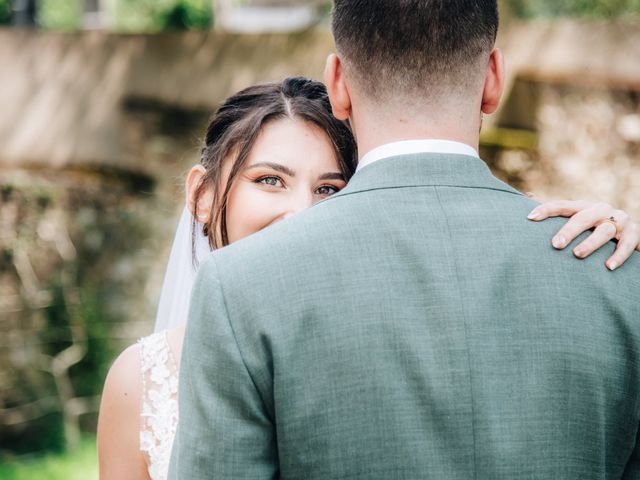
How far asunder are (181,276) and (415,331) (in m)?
1.43

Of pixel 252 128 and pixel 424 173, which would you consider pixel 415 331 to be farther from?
pixel 252 128

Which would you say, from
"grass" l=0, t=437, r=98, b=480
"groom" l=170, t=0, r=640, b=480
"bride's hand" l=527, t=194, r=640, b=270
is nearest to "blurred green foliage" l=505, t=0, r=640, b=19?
"grass" l=0, t=437, r=98, b=480

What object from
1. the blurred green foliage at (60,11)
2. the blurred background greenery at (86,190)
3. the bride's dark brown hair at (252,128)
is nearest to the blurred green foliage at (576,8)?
the blurred background greenery at (86,190)

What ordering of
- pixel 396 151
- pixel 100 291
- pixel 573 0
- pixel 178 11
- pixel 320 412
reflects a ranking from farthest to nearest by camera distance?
pixel 178 11 → pixel 573 0 → pixel 100 291 → pixel 396 151 → pixel 320 412

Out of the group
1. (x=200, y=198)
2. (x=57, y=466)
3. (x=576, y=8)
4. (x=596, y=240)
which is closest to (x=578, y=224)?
(x=596, y=240)

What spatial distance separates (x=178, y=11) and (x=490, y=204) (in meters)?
10.9

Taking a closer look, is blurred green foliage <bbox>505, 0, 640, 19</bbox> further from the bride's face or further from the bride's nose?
the bride's nose

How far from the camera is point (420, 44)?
4.79 feet

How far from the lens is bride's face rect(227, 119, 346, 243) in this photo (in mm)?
2273

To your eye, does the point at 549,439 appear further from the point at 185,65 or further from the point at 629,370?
the point at 185,65

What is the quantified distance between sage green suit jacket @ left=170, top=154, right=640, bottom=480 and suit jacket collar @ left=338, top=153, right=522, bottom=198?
1.6 inches

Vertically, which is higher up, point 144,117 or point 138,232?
point 144,117

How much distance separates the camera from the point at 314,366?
1.40 metres

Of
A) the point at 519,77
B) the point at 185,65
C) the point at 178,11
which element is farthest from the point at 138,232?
the point at 178,11
